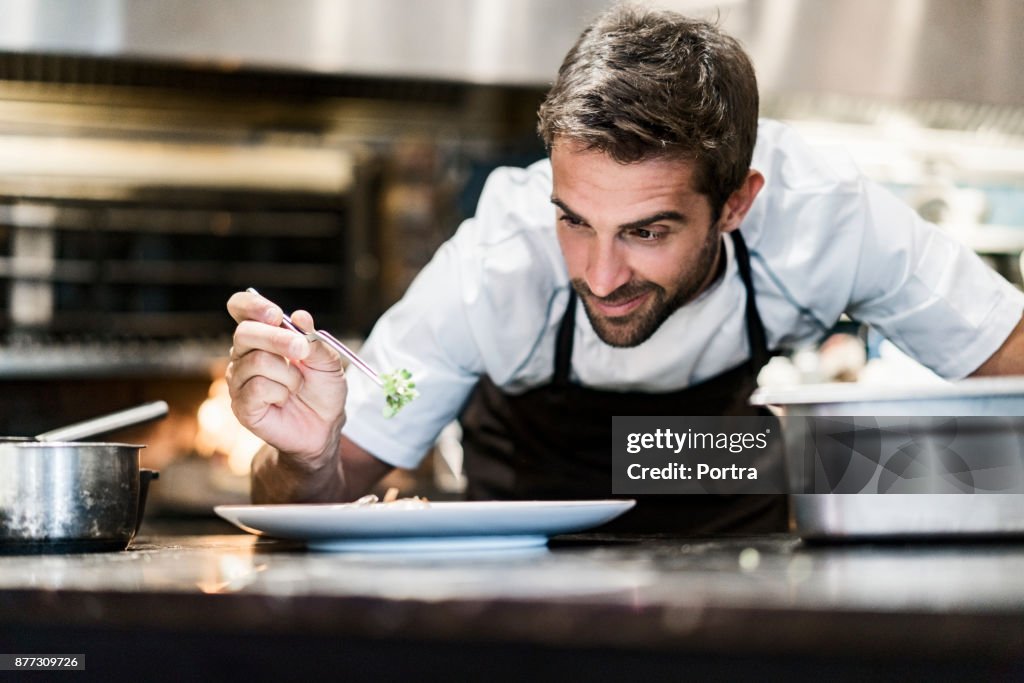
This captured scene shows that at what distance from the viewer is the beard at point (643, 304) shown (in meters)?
1.49

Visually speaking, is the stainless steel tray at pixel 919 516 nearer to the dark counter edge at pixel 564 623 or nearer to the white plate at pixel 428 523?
the white plate at pixel 428 523

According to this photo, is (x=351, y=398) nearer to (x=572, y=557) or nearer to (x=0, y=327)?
(x=572, y=557)

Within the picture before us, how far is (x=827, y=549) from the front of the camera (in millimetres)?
982

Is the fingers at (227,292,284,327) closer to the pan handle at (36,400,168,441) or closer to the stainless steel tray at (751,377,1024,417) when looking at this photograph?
the pan handle at (36,400,168,441)

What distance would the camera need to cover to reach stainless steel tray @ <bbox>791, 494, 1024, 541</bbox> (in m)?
0.96

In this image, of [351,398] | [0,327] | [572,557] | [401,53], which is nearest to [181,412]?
[0,327]

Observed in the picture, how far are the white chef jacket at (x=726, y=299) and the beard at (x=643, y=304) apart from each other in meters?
0.14

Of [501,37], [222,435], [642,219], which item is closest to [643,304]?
[642,219]

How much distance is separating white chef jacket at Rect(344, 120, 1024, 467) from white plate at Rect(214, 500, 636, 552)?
0.66 m

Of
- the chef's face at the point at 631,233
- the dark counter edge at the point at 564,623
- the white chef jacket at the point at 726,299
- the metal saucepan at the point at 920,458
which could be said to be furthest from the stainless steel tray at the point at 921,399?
the white chef jacket at the point at 726,299

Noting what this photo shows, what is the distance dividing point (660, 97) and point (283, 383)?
59cm

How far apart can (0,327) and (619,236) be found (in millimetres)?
3416

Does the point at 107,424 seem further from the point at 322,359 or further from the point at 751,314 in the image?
the point at 751,314

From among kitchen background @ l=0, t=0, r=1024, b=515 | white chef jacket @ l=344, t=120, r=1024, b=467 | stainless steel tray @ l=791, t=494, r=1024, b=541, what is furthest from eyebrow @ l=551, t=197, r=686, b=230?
kitchen background @ l=0, t=0, r=1024, b=515
